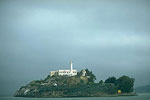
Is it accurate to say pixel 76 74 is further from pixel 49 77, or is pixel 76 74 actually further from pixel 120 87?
pixel 120 87

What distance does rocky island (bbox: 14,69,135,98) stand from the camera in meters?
109

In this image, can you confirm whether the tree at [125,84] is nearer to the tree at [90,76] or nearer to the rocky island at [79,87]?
the rocky island at [79,87]

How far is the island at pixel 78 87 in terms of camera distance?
109m

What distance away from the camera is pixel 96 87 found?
109750 millimetres

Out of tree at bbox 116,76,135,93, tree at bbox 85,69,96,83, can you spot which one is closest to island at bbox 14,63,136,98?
tree at bbox 116,76,135,93

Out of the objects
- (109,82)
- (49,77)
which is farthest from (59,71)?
(109,82)

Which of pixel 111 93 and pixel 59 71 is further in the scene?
pixel 59 71

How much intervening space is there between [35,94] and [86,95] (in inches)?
843

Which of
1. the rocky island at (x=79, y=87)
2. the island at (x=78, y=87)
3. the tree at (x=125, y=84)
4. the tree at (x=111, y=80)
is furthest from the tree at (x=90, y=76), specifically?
the tree at (x=125, y=84)

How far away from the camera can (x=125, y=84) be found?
10938 centimetres

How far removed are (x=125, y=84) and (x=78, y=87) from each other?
60.7ft

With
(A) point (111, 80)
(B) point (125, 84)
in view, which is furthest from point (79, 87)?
(B) point (125, 84)

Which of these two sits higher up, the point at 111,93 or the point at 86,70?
the point at 86,70

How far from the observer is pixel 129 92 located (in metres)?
113
